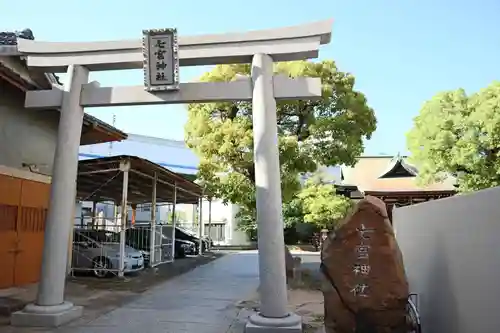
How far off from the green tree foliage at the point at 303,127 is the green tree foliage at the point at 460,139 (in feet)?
20.9

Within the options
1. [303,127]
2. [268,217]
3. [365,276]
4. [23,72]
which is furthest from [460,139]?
[23,72]

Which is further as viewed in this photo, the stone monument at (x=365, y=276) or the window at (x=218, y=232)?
the window at (x=218, y=232)

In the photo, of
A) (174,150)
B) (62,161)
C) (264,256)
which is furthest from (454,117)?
(174,150)

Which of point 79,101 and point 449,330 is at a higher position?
point 79,101

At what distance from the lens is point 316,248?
28.6 m

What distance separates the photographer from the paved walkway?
23.0 feet

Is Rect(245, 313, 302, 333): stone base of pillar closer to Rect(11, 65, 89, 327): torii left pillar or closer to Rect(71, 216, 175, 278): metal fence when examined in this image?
Rect(11, 65, 89, 327): torii left pillar

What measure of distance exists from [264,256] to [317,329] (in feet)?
5.04

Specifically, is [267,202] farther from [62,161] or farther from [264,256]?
[62,161]

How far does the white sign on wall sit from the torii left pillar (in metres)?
1.29

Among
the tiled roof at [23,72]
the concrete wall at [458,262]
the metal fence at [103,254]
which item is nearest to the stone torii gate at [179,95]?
the tiled roof at [23,72]

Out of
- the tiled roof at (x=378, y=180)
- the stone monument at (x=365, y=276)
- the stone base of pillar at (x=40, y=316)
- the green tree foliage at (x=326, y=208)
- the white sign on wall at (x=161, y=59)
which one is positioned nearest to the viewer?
the stone monument at (x=365, y=276)

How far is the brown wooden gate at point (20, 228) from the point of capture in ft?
31.0

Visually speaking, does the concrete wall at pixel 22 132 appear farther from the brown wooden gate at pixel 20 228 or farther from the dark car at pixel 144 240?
the dark car at pixel 144 240
